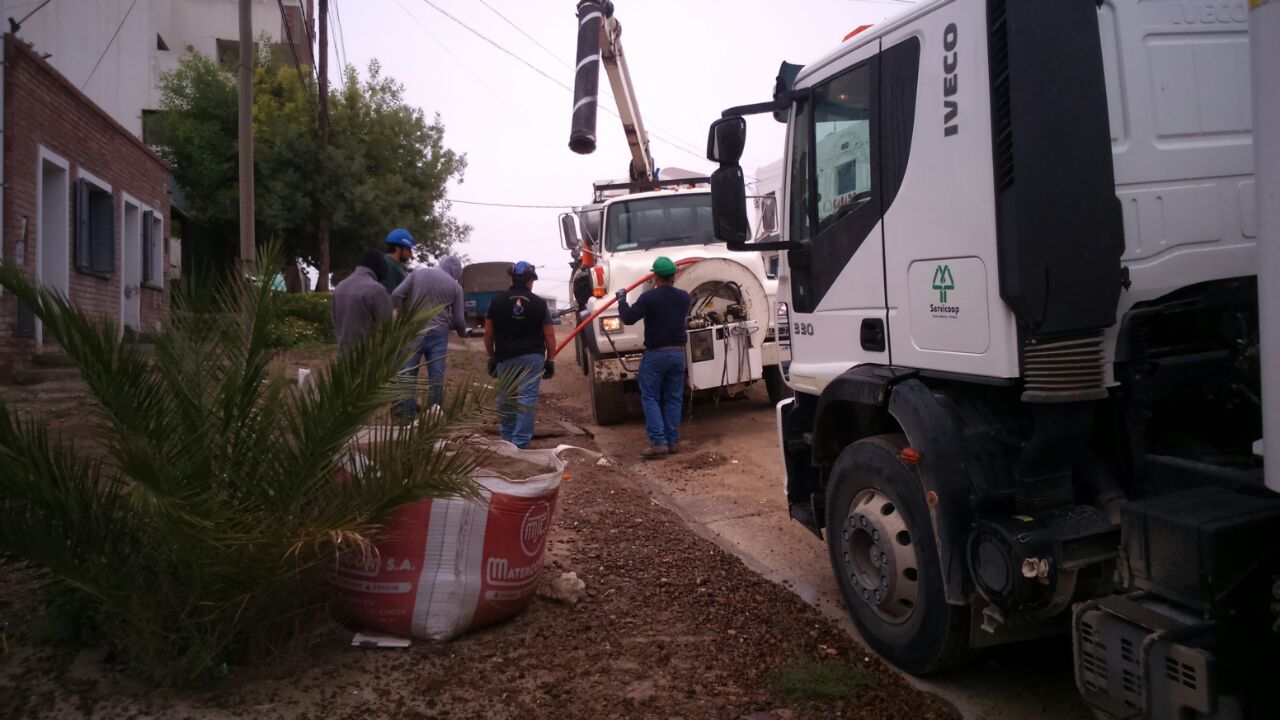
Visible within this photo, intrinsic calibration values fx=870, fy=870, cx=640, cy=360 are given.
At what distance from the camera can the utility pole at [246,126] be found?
Result: 12.4 meters

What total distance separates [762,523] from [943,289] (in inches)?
119

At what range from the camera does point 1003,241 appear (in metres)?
3.01

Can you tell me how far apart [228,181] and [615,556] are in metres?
19.8

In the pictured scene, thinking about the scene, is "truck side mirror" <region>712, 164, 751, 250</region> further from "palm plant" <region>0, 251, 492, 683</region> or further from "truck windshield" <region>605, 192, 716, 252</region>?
"truck windshield" <region>605, 192, 716, 252</region>

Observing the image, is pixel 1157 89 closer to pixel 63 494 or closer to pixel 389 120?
pixel 63 494

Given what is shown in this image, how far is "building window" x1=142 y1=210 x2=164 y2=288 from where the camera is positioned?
14.2m

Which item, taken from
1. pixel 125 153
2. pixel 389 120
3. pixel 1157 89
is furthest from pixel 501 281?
pixel 1157 89

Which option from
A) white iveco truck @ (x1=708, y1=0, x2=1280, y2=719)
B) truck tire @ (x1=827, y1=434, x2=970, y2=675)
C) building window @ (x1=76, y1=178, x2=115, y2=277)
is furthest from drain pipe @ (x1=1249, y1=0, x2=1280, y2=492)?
building window @ (x1=76, y1=178, x2=115, y2=277)

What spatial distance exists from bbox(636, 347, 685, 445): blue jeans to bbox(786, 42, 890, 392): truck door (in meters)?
3.46

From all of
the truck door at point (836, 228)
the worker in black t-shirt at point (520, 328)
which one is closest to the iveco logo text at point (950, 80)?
the truck door at point (836, 228)

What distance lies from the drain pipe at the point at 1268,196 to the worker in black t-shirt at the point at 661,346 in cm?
594

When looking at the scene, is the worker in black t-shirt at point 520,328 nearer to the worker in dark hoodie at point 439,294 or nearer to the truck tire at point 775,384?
the worker in dark hoodie at point 439,294

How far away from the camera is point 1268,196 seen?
212 cm

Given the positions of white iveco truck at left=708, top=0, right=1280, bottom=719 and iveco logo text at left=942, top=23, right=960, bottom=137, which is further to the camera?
iveco logo text at left=942, top=23, right=960, bottom=137
